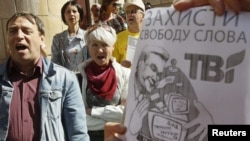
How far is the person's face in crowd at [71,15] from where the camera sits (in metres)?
4.10

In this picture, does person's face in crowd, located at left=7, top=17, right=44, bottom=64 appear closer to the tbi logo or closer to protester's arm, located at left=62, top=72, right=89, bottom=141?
protester's arm, located at left=62, top=72, right=89, bottom=141

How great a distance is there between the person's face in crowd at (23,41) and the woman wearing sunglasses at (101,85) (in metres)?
0.62

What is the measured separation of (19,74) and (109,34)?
3.11 feet

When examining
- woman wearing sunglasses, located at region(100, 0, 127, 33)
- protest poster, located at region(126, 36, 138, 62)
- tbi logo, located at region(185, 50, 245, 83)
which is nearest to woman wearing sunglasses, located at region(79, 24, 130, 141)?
protest poster, located at region(126, 36, 138, 62)

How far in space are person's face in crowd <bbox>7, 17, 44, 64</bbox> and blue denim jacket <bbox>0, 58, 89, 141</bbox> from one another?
0.08m

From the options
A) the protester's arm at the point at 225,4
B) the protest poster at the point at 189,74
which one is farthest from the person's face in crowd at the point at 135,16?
the protester's arm at the point at 225,4

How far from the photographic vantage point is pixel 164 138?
3.13ft

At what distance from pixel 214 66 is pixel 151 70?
18 cm

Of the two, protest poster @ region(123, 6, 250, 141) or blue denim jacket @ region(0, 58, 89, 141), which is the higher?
protest poster @ region(123, 6, 250, 141)

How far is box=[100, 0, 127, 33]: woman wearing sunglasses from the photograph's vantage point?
4542 millimetres

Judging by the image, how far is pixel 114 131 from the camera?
119 cm

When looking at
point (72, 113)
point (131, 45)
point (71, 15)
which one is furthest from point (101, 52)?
point (71, 15)

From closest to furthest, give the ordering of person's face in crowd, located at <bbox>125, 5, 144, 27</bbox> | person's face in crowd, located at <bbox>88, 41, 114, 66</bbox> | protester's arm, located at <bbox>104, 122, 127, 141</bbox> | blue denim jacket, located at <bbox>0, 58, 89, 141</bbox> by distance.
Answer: protester's arm, located at <bbox>104, 122, 127, 141</bbox>, blue denim jacket, located at <bbox>0, 58, 89, 141</bbox>, person's face in crowd, located at <bbox>88, 41, 114, 66</bbox>, person's face in crowd, located at <bbox>125, 5, 144, 27</bbox>

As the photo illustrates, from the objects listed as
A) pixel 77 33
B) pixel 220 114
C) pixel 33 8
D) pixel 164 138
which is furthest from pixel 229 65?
pixel 33 8
